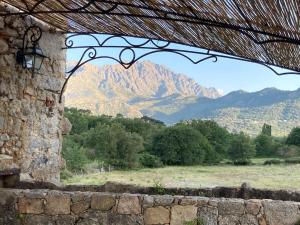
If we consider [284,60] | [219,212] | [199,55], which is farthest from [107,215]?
[284,60]

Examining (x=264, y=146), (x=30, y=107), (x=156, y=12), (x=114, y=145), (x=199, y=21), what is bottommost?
(x=30, y=107)

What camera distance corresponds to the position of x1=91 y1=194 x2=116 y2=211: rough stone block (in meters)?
3.63

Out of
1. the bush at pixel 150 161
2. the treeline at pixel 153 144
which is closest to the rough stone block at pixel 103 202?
the treeline at pixel 153 144

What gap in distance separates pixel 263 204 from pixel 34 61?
2.71 m

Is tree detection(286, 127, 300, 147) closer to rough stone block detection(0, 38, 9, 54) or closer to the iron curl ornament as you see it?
the iron curl ornament

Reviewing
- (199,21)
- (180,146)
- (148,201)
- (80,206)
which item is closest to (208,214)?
(148,201)

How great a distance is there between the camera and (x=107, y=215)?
364 cm

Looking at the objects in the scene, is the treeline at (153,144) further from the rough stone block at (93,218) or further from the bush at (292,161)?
the rough stone block at (93,218)

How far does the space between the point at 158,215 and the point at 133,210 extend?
0.64 ft

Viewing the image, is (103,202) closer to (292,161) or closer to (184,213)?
(184,213)

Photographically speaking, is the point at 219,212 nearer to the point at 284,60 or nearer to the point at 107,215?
the point at 107,215

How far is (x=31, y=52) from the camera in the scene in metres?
4.77

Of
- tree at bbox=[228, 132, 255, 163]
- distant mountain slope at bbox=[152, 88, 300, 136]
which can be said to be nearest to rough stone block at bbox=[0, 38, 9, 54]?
tree at bbox=[228, 132, 255, 163]

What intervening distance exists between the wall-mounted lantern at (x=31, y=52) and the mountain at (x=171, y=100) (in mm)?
45625
